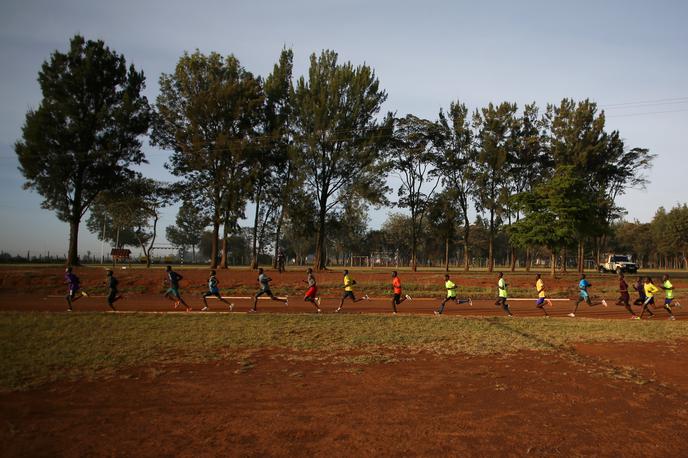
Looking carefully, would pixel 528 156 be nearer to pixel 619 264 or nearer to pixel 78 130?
pixel 619 264

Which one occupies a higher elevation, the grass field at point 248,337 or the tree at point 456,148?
the tree at point 456,148

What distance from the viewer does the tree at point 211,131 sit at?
38438 millimetres

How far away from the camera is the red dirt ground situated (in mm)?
5984

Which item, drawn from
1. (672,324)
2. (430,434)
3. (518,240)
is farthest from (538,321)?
(518,240)

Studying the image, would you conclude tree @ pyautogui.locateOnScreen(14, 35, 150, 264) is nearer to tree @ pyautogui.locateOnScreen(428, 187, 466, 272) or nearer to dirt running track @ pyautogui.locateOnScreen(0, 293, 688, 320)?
dirt running track @ pyautogui.locateOnScreen(0, 293, 688, 320)

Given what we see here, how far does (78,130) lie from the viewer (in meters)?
38.2

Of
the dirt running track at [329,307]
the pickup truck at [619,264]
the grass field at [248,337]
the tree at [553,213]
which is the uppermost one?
the tree at [553,213]

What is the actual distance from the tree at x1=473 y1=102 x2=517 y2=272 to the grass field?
3104 centimetres

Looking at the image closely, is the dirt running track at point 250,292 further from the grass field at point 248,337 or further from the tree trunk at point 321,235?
the tree trunk at point 321,235

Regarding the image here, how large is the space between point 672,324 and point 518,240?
21026 millimetres

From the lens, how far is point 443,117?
48094mm

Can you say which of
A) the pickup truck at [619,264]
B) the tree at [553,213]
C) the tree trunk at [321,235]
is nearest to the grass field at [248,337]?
the tree at [553,213]

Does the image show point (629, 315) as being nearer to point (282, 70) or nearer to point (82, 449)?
point (82, 449)

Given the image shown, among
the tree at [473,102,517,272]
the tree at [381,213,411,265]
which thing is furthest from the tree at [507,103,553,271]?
the tree at [381,213,411,265]
